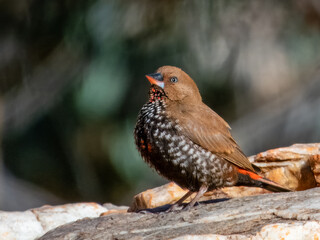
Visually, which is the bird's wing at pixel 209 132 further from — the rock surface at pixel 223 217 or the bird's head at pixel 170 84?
the rock surface at pixel 223 217

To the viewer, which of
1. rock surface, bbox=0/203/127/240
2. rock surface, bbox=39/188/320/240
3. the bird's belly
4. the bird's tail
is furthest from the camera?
rock surface, bbox=0/203/127/240

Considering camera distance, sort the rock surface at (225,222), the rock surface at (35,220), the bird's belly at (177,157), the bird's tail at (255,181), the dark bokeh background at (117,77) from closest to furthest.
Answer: the rock surface at (225,222) → the bird's belly at (177,157) → the bird's tail at (255,181) → the rock surface at (35,220) → the dark bokeh background at (117,77)

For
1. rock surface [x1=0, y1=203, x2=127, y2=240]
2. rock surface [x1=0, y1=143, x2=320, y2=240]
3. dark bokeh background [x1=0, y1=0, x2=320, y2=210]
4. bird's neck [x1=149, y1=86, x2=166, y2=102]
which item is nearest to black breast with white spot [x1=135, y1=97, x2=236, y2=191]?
bird's neck [x1=149, y1=86, x2=166, y2=102]

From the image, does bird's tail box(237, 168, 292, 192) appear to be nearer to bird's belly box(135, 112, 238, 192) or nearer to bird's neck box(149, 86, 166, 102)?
bird's belly box(135, 112, 238, 192)

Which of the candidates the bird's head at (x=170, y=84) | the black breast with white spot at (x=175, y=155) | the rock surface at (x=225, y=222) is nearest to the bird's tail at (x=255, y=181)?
the black breast with white spot at (x=175, y=155)

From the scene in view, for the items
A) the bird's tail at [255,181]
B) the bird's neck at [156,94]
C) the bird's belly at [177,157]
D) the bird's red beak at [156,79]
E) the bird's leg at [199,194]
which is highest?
the bird's red beak at [156,79]

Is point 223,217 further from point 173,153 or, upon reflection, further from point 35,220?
point 35,220

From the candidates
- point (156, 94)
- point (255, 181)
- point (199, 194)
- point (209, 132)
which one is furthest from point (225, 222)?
point (156, 94)
